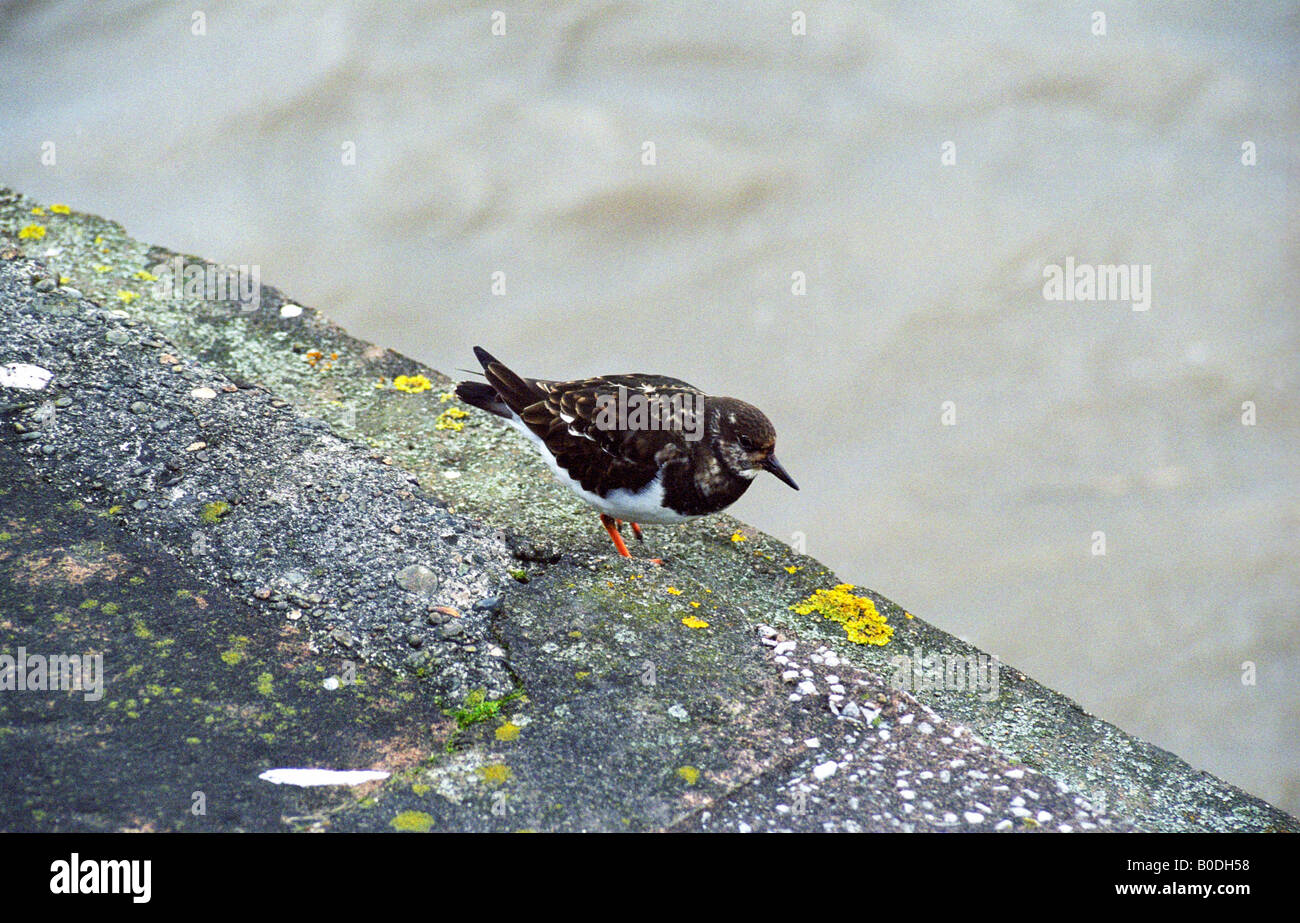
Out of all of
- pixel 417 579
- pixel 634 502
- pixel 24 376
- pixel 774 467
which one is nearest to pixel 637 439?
pixel 634 502

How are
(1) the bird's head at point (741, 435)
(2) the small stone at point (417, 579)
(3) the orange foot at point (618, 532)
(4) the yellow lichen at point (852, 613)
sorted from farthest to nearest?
1. (1) the bird's head at point (741, 435)
2. (3) the orange foot at point (618, 532)
3. (4) the yellow lichen at point (852, 613)
4. (2) the small stone at point (417, 579)

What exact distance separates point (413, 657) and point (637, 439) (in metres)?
1.00

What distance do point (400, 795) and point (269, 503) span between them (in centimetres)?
87

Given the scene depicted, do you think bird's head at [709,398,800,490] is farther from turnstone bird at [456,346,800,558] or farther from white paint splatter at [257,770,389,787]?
white paint splatter at [257,770,389,787]

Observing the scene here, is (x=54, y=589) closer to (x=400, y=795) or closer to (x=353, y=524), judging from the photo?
(x=353, y=524)

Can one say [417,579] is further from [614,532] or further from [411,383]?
[411,383]

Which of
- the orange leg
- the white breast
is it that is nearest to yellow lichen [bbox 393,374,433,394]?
the white breast

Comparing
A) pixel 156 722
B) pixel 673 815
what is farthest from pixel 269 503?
pixel 673 815

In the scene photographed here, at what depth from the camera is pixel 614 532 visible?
2.86m

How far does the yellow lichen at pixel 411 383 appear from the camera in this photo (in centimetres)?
320

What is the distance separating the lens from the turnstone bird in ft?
9.37

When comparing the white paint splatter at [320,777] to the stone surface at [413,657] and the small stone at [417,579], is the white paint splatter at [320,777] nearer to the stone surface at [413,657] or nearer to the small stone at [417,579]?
the stone surface at [413,657]

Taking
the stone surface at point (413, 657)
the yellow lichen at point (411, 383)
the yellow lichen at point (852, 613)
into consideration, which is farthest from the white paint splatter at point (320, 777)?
the yellow lichen at point (411, 383)

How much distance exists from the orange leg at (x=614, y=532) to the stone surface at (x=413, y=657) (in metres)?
0.05
